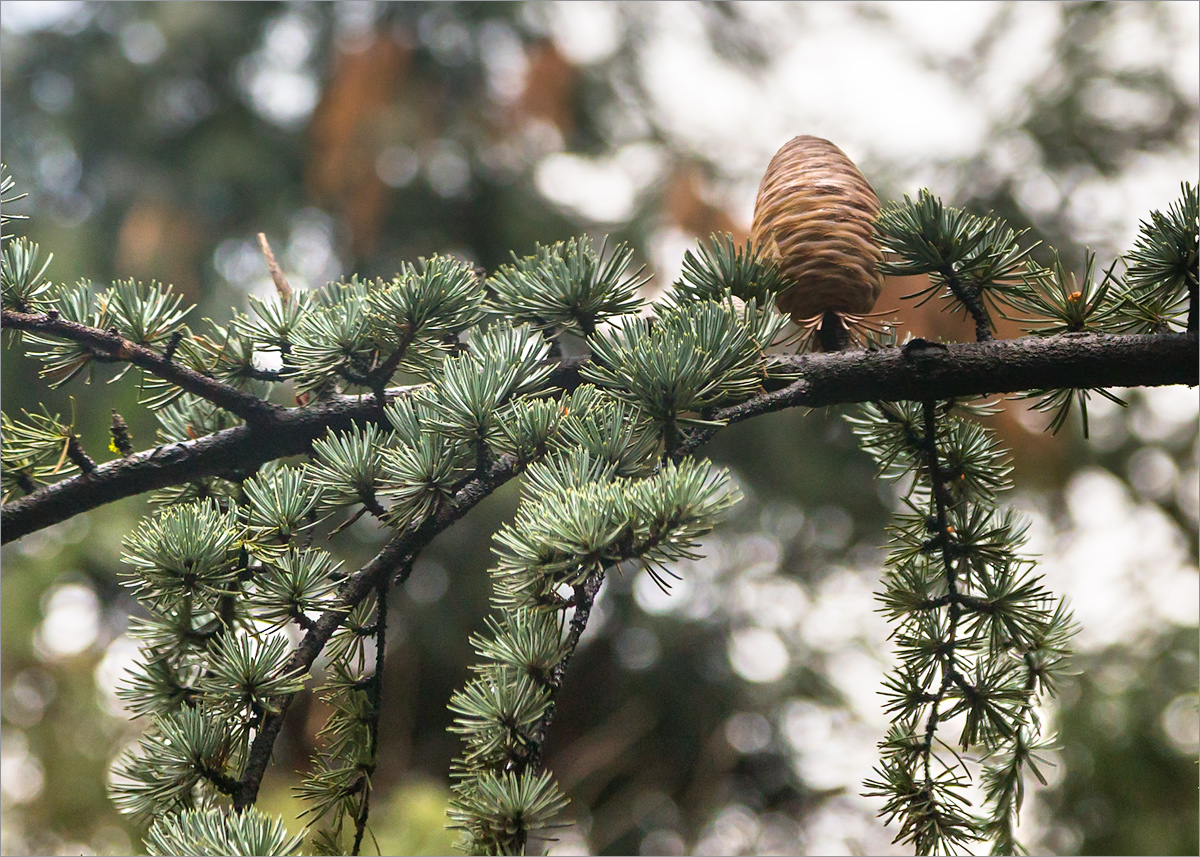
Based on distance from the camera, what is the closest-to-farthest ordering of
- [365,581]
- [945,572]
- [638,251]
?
[365,581]
[945,572]
[638,251]

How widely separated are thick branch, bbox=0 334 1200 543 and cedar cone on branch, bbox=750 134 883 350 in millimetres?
63

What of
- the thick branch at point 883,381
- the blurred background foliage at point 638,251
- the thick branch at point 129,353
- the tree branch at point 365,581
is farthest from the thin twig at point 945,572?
the blurred background foliage at point 638,251

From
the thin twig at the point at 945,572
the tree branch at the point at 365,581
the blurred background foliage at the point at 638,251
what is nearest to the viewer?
the tree branch at the point at 365,581

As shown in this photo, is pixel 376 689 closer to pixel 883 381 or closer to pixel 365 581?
pixel 365 581

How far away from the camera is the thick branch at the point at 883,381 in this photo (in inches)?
17.7

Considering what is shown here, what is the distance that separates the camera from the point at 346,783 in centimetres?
43

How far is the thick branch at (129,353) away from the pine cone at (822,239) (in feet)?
1.05

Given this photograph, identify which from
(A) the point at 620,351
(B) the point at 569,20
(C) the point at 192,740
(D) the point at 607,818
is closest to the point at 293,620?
(C) the point at 192,740

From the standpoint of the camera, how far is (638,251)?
2.24 metres

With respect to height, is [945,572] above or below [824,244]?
below

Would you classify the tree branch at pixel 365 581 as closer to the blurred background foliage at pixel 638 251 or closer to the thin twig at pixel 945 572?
the thin twig at pixel 945 572

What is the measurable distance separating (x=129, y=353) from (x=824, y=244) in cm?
39

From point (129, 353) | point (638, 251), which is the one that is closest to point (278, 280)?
point (129, 353)

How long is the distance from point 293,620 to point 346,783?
0.09 metres
